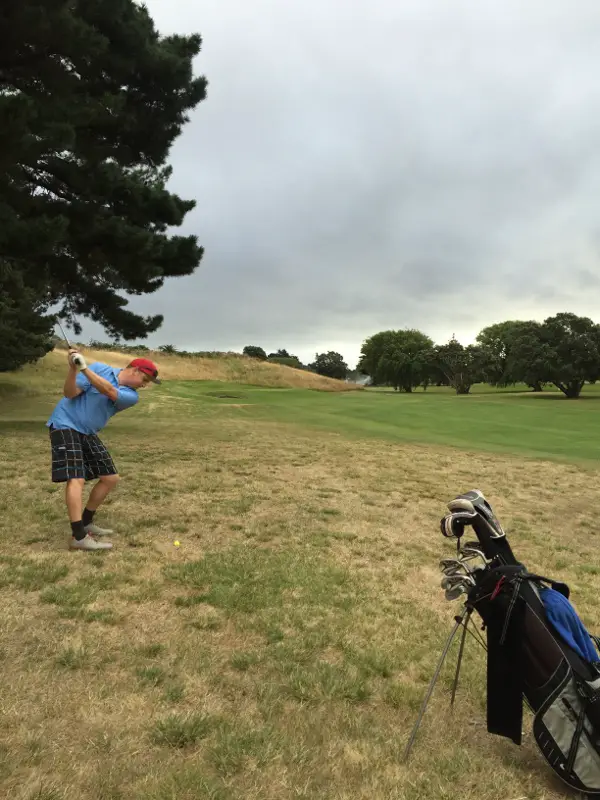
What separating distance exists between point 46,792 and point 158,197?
13.2m

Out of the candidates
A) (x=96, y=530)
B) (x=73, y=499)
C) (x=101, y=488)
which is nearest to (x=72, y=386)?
(x=73, y=499)

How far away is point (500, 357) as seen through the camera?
82.5 metres

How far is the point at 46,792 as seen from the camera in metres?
2.32

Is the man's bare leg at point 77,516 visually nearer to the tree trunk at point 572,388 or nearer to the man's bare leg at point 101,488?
the man's bare leg at point 101,488

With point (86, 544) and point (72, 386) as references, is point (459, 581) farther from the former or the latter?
point (72, 386)

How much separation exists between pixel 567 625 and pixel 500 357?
86031 mm

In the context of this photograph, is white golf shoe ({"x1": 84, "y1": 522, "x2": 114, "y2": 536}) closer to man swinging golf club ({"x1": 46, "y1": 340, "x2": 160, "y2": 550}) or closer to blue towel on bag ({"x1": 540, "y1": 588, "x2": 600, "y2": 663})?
man swinging golf club ({"x1": 46, "y1": 340, "x2": 160, "y2": 550})

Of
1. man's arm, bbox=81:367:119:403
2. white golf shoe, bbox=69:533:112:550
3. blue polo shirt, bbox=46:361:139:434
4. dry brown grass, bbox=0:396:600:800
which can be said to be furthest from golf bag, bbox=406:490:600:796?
white golf shoe, bbox=69:533:112:550

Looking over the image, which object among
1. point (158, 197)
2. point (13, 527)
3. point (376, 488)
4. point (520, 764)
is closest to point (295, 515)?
point (376, 488)

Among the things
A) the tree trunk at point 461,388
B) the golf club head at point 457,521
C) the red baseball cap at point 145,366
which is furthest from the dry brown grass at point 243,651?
the tree trunk at point 461,388

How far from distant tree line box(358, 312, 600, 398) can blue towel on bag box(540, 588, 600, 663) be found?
54.8 m

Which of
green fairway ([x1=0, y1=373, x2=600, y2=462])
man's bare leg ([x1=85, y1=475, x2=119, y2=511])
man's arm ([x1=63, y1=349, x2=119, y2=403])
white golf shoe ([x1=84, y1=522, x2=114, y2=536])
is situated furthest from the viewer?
green fairway ([x1=0, y1=373, x2=600, y2=462])

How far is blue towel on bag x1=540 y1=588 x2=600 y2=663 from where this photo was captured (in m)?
2.59

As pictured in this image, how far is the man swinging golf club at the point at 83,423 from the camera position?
552 cm
